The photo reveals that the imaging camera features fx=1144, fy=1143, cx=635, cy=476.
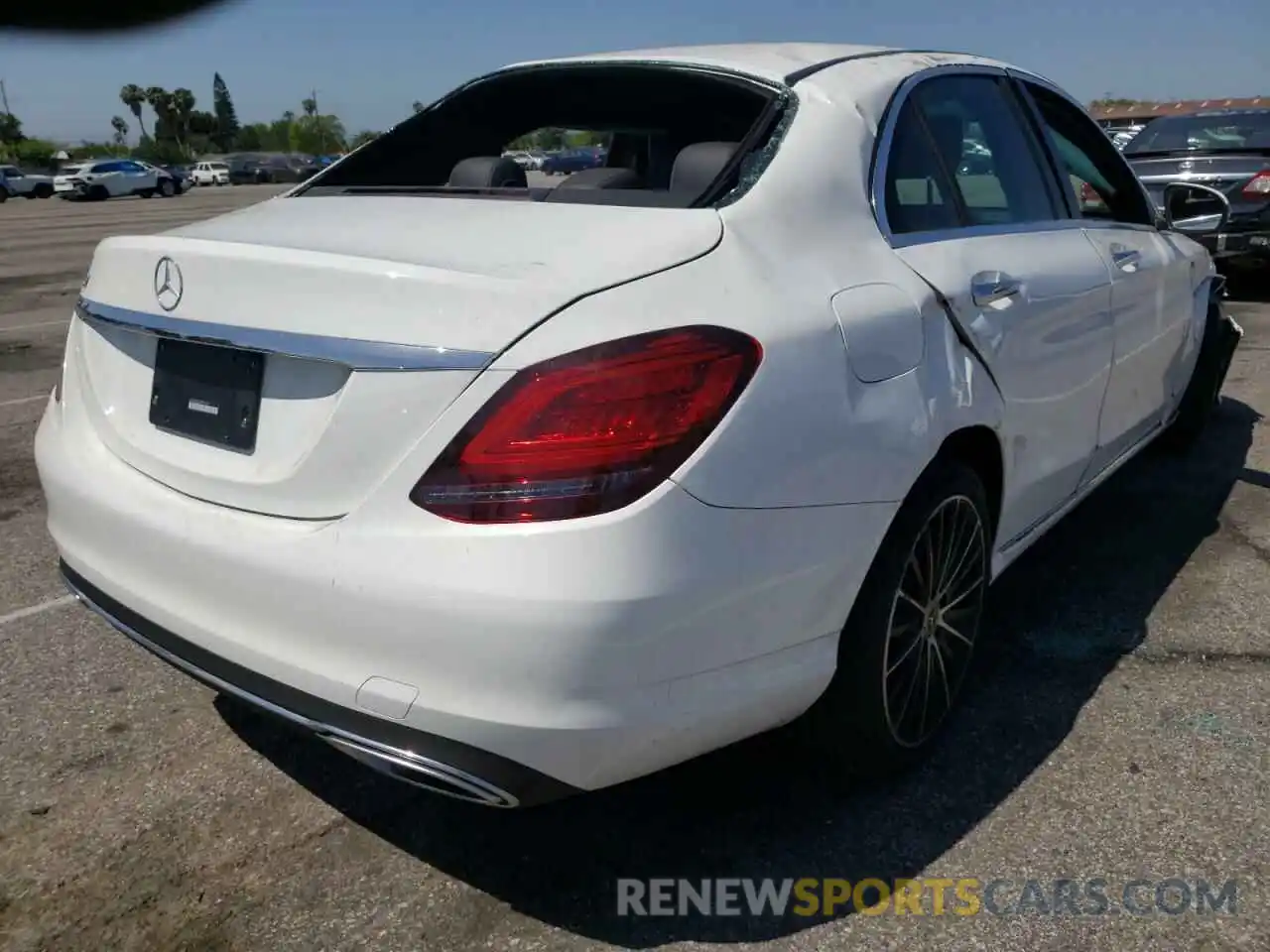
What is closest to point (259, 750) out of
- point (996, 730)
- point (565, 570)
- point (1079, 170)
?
point (565, 570)

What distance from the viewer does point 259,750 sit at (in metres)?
2.88

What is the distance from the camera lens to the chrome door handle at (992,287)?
8.80 ft

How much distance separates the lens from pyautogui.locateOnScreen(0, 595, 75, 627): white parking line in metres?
3.67

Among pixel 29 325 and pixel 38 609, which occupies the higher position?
pixel 38 609

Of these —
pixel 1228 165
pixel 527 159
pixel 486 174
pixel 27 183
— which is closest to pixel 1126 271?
pixel 527 159

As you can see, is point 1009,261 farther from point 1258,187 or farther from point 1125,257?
point 1258,187

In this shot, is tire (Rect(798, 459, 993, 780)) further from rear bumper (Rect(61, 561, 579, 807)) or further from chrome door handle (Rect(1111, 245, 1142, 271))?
chrome door handle (Rect(1111, 245, 1142, 271))

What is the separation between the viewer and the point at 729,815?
258cm

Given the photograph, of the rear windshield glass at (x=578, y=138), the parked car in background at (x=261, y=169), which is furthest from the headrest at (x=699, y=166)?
the parked car in background at (x=261, y=169)

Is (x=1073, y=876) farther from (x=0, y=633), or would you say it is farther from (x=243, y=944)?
(x=0, y=633)

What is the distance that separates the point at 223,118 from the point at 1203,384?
134633mm

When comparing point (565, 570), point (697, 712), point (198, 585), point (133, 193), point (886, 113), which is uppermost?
point (886, 113)

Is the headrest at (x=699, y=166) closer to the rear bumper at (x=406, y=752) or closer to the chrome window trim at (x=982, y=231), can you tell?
the chrome window trim at (x=982, y=231)

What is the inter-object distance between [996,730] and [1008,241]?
4.19 feet
